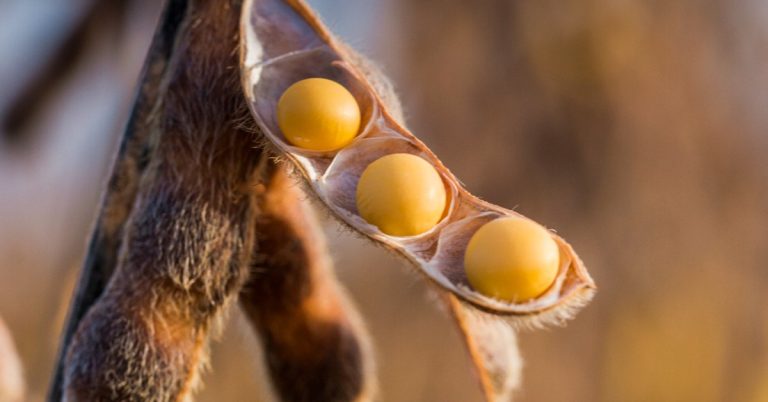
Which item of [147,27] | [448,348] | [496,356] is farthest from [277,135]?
[448,348]

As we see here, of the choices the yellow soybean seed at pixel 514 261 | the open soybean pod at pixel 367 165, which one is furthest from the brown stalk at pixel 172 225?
the yellow soybean seed at pixel 514 261

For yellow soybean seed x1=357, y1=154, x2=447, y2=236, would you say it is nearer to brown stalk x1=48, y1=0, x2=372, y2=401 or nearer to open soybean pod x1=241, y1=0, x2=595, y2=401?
open soybean pod x1=241, y1=0, x2=595, y2=401

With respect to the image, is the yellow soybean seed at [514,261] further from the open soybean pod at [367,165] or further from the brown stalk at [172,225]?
the brown stalk at [172,225]

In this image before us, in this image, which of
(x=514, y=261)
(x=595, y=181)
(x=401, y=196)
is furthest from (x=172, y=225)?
(x=595, y=181)

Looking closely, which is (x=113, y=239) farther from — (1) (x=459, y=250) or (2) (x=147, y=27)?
(2) (x=147, y=27)

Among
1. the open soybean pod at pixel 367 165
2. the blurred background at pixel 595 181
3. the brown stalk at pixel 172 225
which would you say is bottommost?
the blurred background at pixel 595 181
